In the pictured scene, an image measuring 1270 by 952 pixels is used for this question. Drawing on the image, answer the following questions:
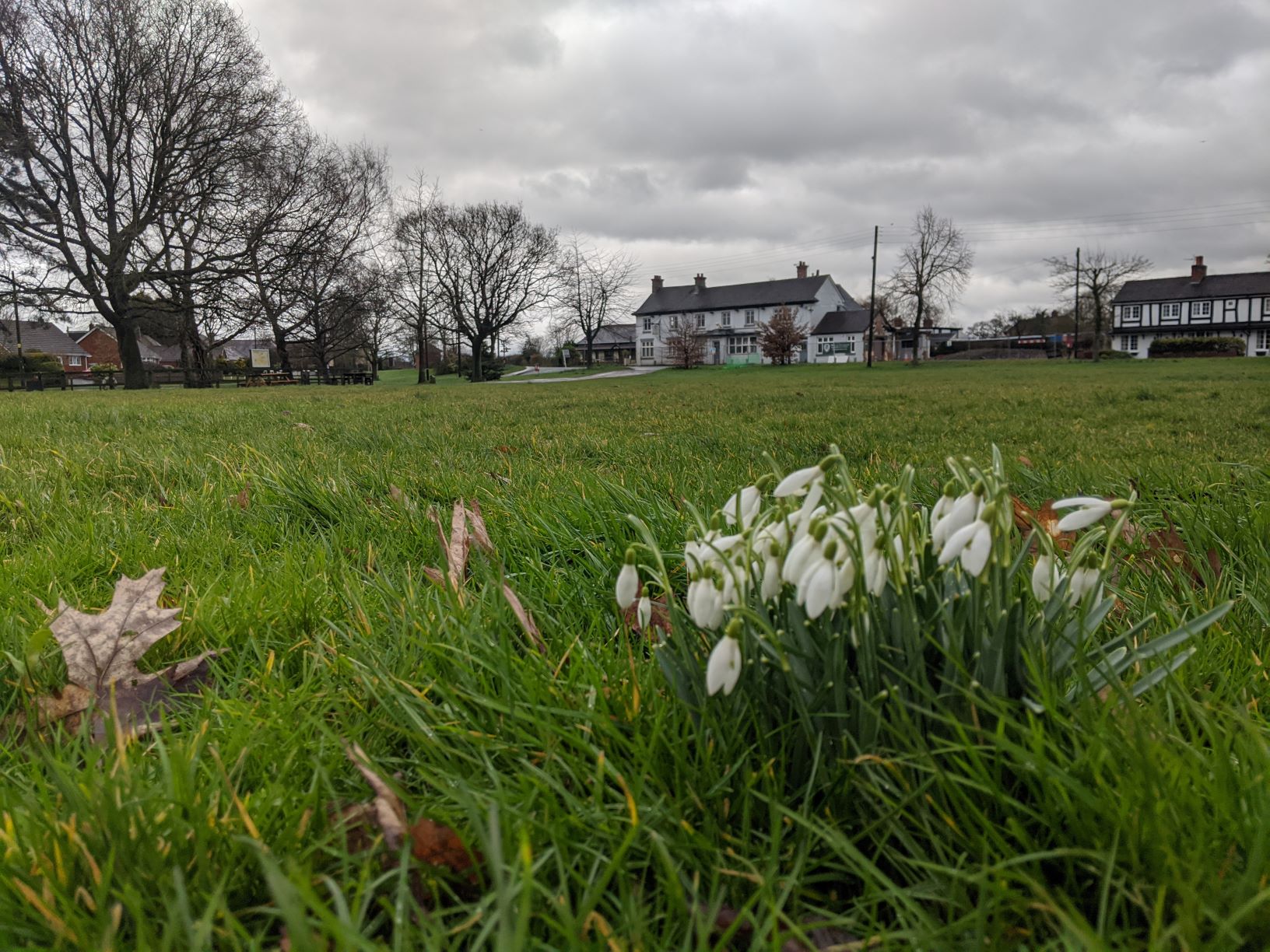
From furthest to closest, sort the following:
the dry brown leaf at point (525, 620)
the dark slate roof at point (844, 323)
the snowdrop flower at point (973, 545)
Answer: the dark slate roof at point (844, 323)
the dry brown leaf at point (525, 620)
the snowdrop flower at point (973, 545)

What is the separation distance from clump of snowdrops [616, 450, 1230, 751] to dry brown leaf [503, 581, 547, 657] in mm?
559

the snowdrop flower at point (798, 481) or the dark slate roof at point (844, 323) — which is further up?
the dark slate roof at point (844, 323)

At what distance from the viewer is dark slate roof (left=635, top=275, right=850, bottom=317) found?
309ft

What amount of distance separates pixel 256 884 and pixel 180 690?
0.99 m

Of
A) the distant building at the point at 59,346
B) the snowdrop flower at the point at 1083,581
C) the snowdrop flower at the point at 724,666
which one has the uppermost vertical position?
the distant building at the point at 59,346

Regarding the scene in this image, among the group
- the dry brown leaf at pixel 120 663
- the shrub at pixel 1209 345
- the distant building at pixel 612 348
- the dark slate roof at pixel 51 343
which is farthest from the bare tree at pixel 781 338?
the dark slate roof at pixel 51 343

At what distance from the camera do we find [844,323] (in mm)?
91188

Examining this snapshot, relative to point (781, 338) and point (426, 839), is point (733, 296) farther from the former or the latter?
point (426, 839)

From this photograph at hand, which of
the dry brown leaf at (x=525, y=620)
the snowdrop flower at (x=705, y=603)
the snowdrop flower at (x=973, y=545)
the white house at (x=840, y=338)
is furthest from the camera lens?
the white house at (x=840, y=338)

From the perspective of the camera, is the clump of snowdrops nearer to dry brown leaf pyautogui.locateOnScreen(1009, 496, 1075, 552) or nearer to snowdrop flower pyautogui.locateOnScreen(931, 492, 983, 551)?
snowdrop flower pyautogui.locateOnScreen(931, 492, 983, 551)

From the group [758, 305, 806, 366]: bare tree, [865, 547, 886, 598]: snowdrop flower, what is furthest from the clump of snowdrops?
[758, 305, 806, 366]: bare tree

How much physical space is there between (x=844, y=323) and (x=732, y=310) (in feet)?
46.7

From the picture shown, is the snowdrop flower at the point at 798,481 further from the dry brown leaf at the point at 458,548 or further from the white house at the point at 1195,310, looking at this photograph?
the white house at the point at 1195,310

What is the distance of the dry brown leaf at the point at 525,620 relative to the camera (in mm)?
1951
